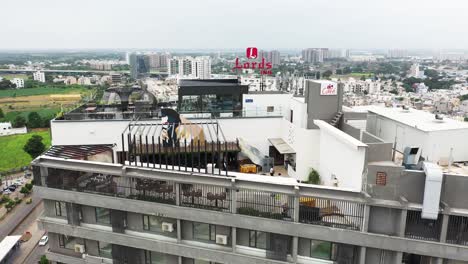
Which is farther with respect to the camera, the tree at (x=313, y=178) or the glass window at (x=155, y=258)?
the tree at (x=313, y=178)

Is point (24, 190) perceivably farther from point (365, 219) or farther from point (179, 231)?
point (365, 219)

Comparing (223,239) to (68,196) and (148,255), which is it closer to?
(148,255)

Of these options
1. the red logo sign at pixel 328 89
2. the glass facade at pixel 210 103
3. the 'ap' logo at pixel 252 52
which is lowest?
the glass facade at pixel 210 103

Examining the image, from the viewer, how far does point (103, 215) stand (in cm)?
1744

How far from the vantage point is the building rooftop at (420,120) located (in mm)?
18422

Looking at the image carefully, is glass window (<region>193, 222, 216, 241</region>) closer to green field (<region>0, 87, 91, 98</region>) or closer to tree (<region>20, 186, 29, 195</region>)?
tree (<region>20, 186, 29, 195</region>)

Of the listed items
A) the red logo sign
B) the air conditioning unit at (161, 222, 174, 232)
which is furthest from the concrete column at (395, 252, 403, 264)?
the red logo sign

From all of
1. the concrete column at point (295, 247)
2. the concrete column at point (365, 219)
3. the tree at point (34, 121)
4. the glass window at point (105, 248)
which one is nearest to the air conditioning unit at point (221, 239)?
the concrete column at point (295, 247)

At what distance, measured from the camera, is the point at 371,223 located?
539 inches

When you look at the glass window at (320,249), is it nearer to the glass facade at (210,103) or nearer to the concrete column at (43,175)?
the concrete column at (43,175)

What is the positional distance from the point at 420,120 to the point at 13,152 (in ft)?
284

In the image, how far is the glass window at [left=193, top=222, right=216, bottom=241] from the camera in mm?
15812

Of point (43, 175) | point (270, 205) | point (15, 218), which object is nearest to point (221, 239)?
point (270, 205)

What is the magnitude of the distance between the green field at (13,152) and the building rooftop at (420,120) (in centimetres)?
7387
